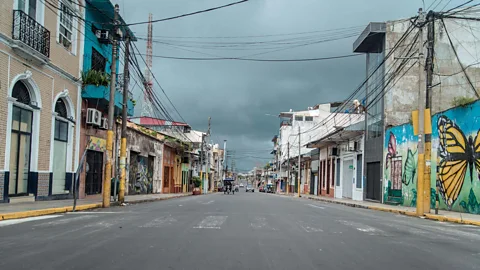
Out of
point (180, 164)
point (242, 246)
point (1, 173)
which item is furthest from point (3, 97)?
point (180, 164)

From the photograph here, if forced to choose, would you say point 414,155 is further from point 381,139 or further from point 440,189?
point 381,139

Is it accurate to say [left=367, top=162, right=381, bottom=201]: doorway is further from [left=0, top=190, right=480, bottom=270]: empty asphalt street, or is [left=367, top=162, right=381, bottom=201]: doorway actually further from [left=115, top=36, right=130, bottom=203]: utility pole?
[left=0, top=190, right=480, bottom=270]: empty asphalt street

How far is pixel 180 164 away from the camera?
2120 inches

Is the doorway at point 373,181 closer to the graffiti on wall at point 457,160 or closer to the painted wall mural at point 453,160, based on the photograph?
the painted wall mural at point 453,160

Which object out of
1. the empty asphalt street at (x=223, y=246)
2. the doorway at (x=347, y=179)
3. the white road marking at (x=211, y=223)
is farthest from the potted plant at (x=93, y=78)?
the doorway at (x=347, y=179)

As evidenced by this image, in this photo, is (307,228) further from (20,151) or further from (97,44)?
(97,44)

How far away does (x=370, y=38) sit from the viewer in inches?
1204

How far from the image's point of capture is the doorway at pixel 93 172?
23.5 meters

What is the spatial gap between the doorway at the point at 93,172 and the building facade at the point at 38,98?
197cm

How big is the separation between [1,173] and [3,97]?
2704 mm

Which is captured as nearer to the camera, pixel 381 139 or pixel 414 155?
pixel 414 155

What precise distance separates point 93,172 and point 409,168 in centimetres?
1822

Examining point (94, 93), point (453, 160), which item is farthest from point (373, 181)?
point (94, 93)

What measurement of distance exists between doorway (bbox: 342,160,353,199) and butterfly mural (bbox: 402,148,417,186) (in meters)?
11.5
